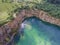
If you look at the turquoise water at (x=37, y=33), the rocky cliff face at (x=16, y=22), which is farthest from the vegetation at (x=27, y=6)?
the turquoise water at (x=37, y=33)

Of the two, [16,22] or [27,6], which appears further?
[27,6]

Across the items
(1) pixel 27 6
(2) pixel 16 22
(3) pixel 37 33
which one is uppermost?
(1) pixel 27 6

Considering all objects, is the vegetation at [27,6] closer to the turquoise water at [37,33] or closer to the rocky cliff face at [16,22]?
the rocky cliff face at [16,22]

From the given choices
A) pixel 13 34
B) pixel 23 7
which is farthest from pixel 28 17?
pixel 13 34

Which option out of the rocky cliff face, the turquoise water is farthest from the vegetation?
the turquoise water

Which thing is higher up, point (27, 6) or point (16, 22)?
point (27, 6)

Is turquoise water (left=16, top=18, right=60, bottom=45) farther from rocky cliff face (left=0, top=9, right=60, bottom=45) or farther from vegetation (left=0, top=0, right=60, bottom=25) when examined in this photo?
vegetation (left=0, top=0, right=60, bottom=25)
